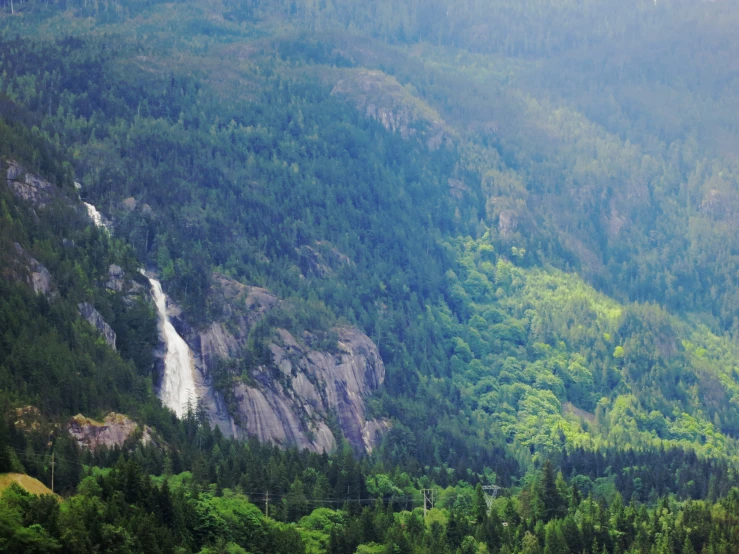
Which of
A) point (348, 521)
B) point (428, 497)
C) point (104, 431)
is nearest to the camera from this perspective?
point (348, 521)

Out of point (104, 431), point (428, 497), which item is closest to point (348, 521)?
point (428, 497)

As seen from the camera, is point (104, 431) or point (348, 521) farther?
point (104, 431)

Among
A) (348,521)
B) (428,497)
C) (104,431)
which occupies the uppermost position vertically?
(104,431)

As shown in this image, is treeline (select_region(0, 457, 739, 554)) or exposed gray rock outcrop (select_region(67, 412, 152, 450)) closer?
treeline (select_region(0, 457, 739, 554))

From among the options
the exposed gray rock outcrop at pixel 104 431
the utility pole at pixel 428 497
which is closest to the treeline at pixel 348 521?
the utility pole at pixel 428 497

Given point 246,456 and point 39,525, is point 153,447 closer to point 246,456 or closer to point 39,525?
point 246,456

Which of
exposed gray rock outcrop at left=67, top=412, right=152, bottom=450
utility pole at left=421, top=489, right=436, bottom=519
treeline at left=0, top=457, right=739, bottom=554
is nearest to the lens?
treeline at left=0, top=457, right=739, bottom=554

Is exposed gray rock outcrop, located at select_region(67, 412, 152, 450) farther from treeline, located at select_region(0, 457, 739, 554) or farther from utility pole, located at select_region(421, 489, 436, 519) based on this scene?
utility pole, located at select_region(421, 489, 436, 519)

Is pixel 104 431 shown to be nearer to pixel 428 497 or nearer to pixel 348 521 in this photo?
pixel 348 521

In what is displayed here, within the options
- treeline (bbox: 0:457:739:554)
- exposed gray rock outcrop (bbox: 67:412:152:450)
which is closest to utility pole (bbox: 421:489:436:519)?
treeline (bbox: 0:457:739:554)

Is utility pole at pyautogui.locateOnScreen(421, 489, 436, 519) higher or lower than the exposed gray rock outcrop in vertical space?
lower

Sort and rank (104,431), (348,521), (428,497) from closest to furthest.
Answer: (348,521) < (104,431) < (428,497)

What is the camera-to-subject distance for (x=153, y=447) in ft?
615

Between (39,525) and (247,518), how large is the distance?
33.6 m
